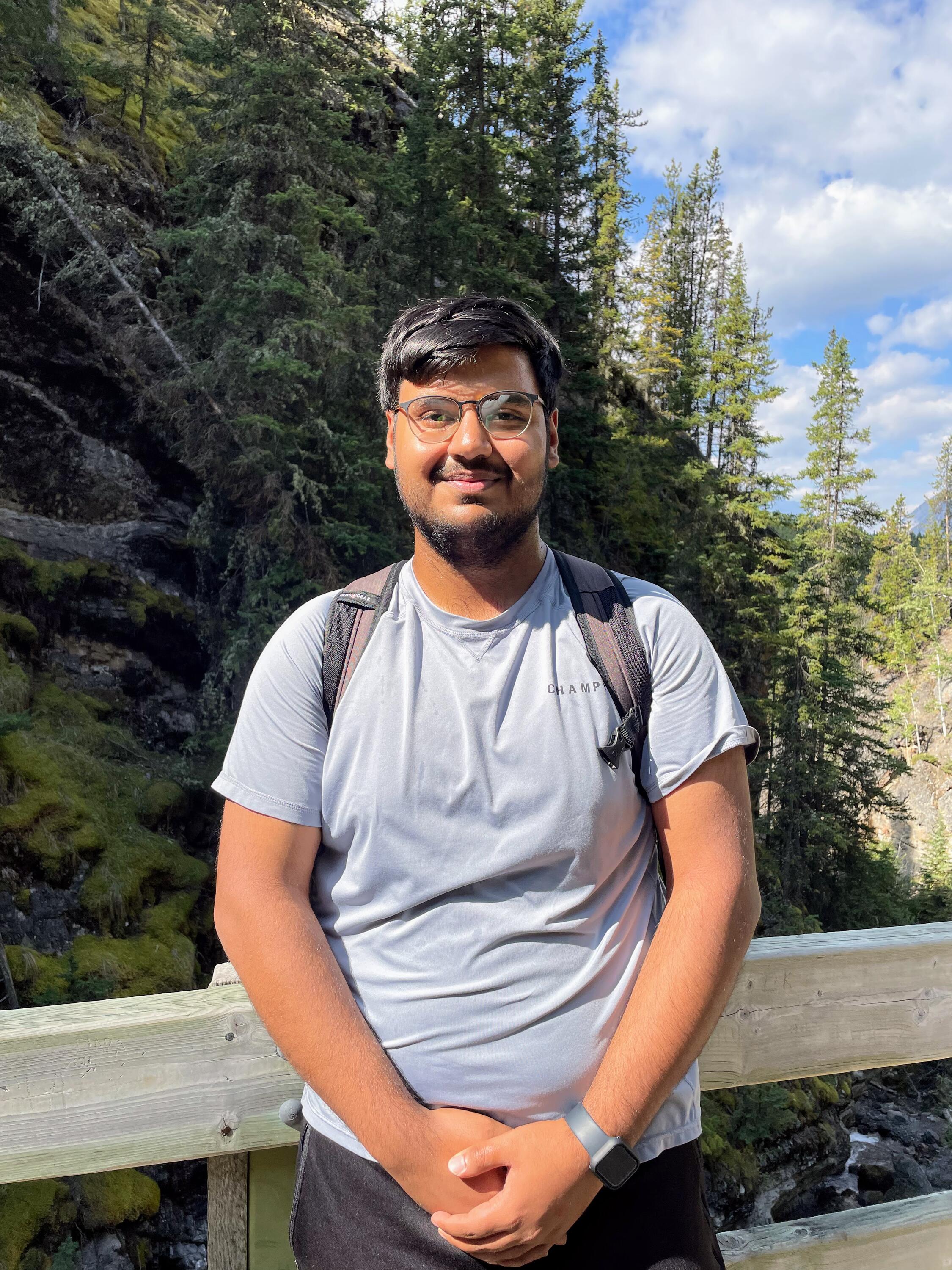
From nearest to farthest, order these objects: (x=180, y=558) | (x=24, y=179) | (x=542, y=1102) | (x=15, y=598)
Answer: (x=542, y=1102)
(x=15, y=598)
(x=24, y=179)
(x=180, y=558)

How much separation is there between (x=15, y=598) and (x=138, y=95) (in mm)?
11155

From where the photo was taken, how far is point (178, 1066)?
1556 mm

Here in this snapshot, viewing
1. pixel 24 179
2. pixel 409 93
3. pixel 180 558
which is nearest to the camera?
pixel 24 179

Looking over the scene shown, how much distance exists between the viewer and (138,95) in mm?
17922

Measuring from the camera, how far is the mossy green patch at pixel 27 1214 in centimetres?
638

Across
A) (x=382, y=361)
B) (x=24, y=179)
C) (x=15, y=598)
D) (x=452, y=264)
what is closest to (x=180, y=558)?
(x=15, y=598)

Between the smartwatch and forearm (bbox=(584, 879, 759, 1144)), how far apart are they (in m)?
0.02

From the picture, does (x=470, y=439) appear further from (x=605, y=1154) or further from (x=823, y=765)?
(x=823, y=765)

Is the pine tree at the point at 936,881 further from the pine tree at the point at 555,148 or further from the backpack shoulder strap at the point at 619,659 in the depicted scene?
the backpack shoulder strap at the point at 619,659

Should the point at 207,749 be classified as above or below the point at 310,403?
below

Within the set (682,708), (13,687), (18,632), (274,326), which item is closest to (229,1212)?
(682,708)

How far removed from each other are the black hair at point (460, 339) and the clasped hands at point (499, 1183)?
1.30 meters

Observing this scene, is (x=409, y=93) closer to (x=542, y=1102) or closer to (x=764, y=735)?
(x=764, y=735)

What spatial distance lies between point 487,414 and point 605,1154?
4.14ft
